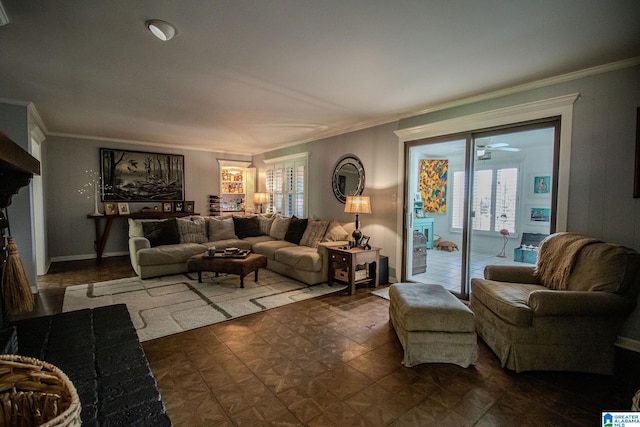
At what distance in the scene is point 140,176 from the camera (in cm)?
666

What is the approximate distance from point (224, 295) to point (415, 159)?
11.1 feet

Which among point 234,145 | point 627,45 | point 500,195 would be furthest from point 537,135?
point 234,145

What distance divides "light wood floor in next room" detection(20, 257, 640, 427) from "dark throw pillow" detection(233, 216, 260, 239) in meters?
3.23

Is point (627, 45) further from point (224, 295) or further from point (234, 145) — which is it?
point (234, 145)

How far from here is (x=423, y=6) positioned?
6.24 feet

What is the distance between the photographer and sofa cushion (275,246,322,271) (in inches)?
170

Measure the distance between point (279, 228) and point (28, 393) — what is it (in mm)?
5335

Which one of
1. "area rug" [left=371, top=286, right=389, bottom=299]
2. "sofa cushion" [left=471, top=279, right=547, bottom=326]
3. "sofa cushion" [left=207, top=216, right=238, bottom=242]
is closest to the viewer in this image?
"sofa cushion" [left=471, top=279, right=547, bottom=326]

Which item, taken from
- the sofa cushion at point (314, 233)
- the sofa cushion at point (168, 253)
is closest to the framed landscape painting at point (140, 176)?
the sofa cushion at point (168, 253)

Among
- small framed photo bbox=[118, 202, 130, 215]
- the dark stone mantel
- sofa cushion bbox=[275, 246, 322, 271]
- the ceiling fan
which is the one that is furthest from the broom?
small framed photo bbox=[118, 202, 130, 215]

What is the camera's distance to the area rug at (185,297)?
311 cm

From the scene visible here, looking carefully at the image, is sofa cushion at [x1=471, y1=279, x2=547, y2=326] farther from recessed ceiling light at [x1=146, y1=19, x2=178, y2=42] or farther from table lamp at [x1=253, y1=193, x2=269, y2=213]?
table lamp at [x1=253, y1=193, x2=269, y2=213]

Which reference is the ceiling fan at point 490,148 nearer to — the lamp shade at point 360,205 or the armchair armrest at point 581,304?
the lamp shade at point 360,205

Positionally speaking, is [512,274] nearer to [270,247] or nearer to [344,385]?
[344,385]
